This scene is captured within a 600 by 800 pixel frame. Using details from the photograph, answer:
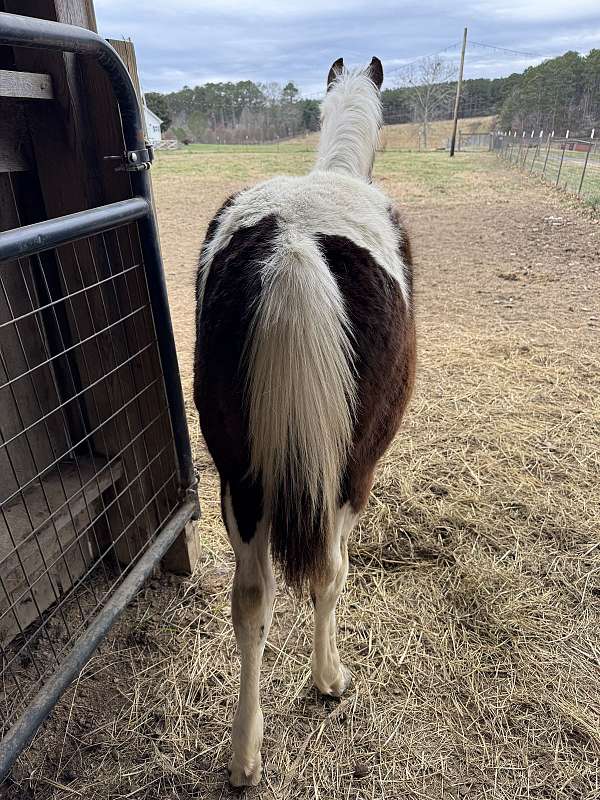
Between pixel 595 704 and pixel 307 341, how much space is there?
66.0 inches

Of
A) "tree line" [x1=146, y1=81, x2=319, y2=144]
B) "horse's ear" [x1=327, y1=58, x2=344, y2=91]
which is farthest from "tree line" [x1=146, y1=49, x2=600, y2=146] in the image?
"horse's ear" [x1=327, y1=58, x2=344, y2=91]

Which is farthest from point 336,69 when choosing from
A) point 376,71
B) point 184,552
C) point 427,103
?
point 427,103

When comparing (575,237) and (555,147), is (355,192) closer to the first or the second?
(575,237)

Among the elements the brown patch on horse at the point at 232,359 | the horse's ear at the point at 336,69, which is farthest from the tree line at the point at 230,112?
the brown patch on horse at the point at 232,359

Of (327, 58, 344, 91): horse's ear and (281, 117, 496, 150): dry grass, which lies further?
(281, 117, 496, 150): dry grass

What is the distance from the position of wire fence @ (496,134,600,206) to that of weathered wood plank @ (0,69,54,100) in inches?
386

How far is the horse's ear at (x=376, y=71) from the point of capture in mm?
2477

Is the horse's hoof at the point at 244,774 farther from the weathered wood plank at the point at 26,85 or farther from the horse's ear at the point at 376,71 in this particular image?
the horse's ear at the point at 376,71

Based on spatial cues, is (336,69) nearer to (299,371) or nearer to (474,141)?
(299,371)

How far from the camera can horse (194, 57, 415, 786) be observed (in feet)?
3.60

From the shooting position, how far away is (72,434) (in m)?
2.06

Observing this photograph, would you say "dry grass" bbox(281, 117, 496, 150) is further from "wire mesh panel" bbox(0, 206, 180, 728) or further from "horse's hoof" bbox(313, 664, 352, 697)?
"horse's hoof" bbox(313, 664, 352, 697)

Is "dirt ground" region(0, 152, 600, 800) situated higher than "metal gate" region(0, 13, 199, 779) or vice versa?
"metal gate" region(0, 13, 199, 779)

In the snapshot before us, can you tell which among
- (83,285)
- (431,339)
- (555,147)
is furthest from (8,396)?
(555,147)
